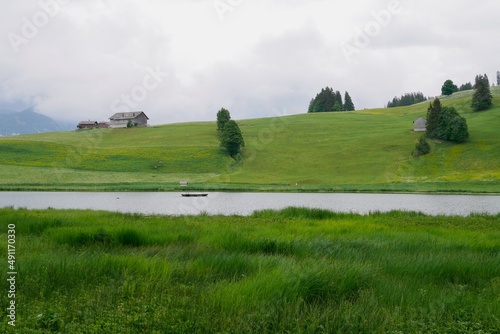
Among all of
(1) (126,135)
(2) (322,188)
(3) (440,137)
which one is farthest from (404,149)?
(1) (126,135)

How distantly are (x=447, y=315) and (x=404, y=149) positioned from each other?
91915 mm

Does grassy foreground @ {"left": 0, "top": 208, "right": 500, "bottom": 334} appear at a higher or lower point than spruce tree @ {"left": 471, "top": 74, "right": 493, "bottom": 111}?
lower

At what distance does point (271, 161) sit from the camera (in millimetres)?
90875

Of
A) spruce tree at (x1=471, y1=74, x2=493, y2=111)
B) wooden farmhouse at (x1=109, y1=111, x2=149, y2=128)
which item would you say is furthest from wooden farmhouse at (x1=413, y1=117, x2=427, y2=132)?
wooden farmhouse at (x1=109, y1=111, x2=149, y2=128)

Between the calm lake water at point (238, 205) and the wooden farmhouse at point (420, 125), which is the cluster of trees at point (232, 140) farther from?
the calm lake water at point (238, 205)

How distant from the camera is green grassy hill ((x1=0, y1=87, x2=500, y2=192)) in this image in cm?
6738

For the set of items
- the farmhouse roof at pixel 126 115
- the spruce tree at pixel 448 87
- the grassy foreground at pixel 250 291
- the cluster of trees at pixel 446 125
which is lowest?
the grassy foreground at pixel 250 291

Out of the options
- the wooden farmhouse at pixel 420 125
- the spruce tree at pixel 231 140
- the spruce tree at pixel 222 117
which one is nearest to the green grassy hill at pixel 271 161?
the spruce tree at pixel 231 140

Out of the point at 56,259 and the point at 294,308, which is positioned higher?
the point at 56,259

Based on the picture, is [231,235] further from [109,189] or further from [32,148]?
[32,148]

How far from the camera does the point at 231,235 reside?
11.5 m

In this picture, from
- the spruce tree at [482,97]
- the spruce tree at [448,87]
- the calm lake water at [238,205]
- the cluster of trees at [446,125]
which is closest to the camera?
the calm lake water at [238,205]

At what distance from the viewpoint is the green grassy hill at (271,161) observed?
67.4 meters

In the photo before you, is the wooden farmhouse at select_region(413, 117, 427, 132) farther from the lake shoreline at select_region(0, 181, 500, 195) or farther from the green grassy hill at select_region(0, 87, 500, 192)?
the lake shoreline at select_region(0, 181, 500, 195)
